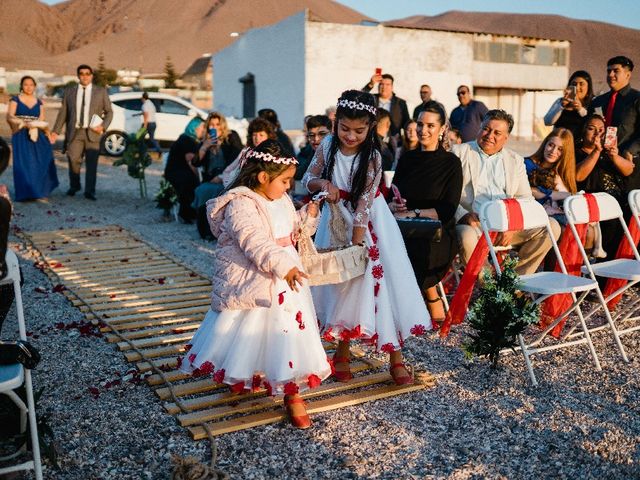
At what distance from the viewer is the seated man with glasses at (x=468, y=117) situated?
11297mm

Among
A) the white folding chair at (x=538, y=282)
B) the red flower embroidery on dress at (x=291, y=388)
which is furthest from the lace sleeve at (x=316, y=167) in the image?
the white folding chair at (x=538, y=282)

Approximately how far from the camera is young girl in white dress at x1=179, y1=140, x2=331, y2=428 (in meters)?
3.42

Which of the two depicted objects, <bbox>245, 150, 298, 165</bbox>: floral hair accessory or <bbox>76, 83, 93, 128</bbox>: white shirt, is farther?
<bbox>76, 83, 93, 128</bbox>: white shirt

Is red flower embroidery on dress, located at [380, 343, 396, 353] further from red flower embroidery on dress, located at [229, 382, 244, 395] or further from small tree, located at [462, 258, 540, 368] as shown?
red flower embroidery on dress, located at [229, 382, 244, 395]

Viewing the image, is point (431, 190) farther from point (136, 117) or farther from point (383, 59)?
point (383, 59)

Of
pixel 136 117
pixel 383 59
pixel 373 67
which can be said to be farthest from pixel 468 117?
pixel 383 59

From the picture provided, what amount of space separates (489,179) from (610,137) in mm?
1235

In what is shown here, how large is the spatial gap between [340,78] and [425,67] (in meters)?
4.97

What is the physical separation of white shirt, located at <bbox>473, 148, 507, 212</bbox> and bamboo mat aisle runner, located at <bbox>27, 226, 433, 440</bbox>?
1956 mm

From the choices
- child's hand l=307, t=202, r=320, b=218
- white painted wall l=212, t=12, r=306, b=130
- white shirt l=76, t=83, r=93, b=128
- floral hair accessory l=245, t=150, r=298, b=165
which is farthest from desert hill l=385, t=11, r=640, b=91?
A: floral hair accessory l=245, t=150, r=298, b=165

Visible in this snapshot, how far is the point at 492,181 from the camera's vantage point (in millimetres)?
5801

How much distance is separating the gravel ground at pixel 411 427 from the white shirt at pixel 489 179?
4.70ft

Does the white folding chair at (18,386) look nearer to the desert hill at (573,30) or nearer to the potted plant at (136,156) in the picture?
the potted plant at (136,156)

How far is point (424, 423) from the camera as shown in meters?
3.69
